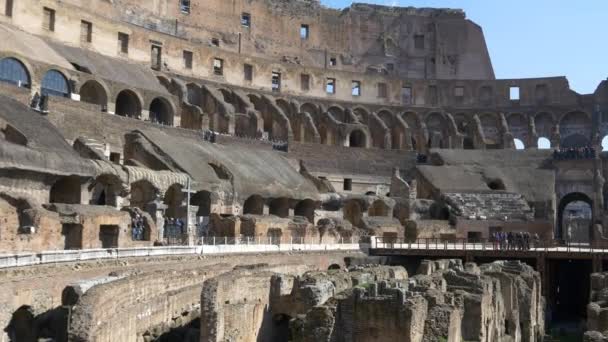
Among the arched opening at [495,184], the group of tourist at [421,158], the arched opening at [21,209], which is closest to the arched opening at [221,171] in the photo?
the arched opening at [21,209]

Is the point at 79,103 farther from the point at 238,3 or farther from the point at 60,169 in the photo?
the point at 238,3

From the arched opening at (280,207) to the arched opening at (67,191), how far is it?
45.8 feet

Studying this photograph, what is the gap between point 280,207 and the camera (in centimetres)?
4012

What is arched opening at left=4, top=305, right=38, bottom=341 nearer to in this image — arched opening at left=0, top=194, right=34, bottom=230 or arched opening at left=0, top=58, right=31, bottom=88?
arched opening at left=0, top=194, right=34, bottom=230

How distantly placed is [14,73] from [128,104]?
10851 mm

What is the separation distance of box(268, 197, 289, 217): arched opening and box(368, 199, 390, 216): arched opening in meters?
6.89

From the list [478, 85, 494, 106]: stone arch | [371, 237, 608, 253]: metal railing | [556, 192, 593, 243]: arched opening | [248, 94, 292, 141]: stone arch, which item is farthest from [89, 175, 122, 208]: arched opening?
[478, 85, 494, 106]: stone arch

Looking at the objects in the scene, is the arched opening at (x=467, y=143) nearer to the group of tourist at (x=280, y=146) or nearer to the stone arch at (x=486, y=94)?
the stone arch at (x=486, y=94)

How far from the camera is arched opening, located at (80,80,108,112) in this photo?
43969 millimetres

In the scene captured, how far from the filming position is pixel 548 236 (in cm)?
4284

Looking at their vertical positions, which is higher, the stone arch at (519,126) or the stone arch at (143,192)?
the stone arch at (519,126)

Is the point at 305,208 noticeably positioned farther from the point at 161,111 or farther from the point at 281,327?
the point at 281,327

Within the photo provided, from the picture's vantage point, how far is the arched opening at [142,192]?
30802mm

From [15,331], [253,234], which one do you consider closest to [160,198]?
[253,234]
